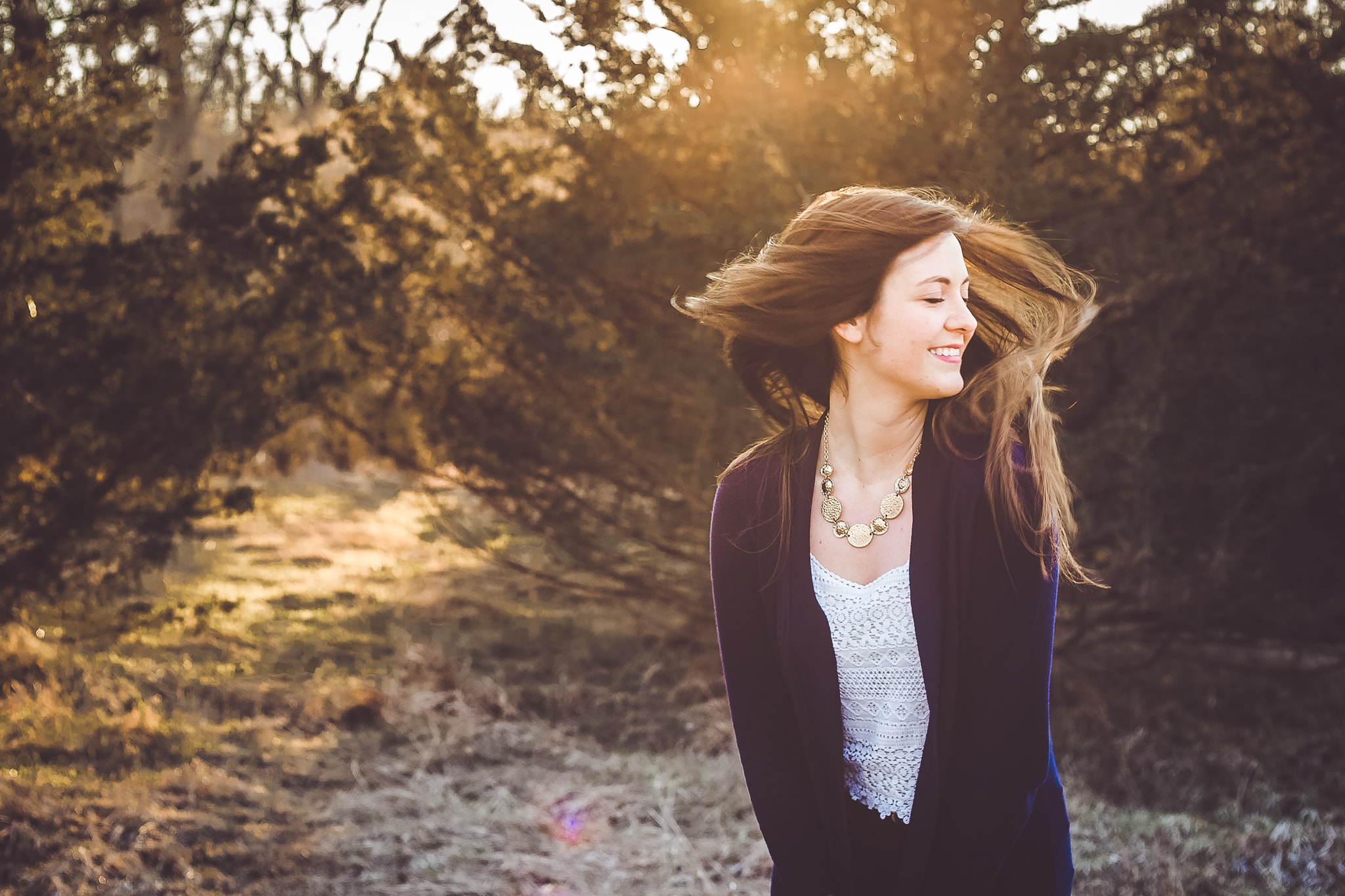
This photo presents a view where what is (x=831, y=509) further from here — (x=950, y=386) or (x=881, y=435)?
(x=950, y=386)

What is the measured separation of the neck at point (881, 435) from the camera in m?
1.89

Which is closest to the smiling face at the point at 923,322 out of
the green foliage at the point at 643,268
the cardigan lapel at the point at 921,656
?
the cardigan lapel at the point at 921,656

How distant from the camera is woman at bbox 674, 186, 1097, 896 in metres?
1.66

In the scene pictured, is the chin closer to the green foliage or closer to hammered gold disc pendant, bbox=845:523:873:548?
hammered gold disc pendant, bbox=845:523:873:548

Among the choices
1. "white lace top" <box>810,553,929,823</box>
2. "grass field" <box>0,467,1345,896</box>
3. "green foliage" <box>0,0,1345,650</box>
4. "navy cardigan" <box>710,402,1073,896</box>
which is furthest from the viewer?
"green foliage" <box>0,0,1345,650</box>

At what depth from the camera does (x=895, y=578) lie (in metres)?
1.78

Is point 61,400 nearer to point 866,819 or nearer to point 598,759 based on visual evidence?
point 598,759

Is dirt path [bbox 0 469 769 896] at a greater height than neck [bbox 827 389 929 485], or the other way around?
neck [bbox 827 389 929 485]

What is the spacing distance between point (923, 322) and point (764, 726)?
795 mm

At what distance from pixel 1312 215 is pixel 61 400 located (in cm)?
587

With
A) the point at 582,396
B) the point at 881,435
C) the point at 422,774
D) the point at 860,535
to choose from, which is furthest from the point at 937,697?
the point at 582,396

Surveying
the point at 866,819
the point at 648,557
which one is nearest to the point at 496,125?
the point at 648,557

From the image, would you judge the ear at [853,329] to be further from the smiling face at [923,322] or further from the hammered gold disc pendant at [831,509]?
the hammered gold disc pendant at [831,509]

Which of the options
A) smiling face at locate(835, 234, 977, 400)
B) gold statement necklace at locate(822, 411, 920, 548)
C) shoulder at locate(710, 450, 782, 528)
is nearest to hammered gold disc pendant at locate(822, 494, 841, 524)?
gold statement necklace at locate(822, 411, 920, 548)
